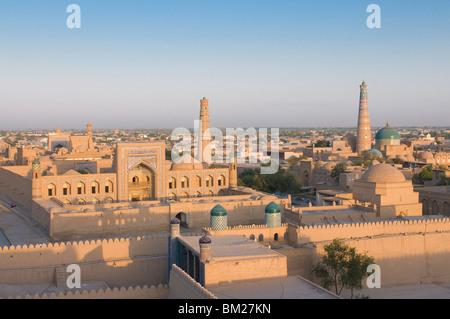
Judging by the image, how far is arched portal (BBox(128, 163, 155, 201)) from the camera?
28203 millimetres

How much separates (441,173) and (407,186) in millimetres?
11774

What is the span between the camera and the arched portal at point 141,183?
28203mm

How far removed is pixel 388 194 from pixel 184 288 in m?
13.3

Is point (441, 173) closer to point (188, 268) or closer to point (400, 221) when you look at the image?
A: point (400, 221)

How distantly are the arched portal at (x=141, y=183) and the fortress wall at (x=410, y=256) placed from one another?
43.5ft

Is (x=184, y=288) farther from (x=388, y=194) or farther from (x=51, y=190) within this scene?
(x=51, y=190)

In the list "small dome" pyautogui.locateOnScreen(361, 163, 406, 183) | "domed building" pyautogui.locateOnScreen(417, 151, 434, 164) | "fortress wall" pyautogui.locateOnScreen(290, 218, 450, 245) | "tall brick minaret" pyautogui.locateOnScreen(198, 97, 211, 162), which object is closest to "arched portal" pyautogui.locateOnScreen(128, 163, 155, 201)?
"tall brick minaret" pyautogui.locateOnScreen(198, 97, 211, 162)

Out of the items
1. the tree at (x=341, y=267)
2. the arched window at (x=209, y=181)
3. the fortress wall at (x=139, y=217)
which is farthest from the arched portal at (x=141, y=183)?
the tree at (x=341, y=267)

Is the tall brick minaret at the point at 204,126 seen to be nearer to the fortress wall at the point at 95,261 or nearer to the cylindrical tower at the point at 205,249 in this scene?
the fortress wall at the point at 95,261

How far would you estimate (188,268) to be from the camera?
14.5 meters

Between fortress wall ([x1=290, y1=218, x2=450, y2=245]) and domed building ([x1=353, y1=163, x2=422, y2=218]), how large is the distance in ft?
9.46

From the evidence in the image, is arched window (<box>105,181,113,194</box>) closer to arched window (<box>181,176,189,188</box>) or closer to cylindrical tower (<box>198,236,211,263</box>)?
arched window (<box>181,176,189,188</box>)

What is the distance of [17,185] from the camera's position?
1136 inches

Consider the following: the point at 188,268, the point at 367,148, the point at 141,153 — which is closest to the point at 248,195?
the point at 141,153
